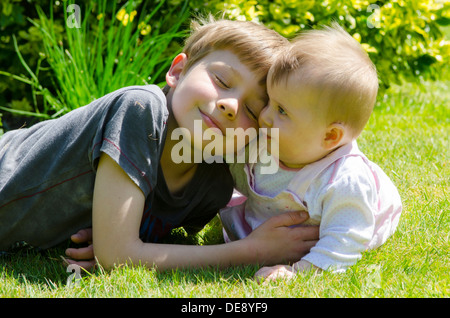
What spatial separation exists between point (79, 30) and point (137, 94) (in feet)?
5.72

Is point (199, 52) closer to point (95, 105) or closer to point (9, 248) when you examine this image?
point (95, 105)

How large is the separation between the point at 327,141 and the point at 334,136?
3cm

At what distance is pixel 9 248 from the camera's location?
2393mm

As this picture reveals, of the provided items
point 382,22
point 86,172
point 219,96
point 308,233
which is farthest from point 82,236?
point 382,22

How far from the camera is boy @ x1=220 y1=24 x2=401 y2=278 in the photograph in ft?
6.91

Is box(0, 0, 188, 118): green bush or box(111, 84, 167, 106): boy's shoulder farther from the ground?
box(111, 84, 167, 106): boy's shoulder

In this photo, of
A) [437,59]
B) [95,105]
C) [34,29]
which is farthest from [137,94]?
[437,59]

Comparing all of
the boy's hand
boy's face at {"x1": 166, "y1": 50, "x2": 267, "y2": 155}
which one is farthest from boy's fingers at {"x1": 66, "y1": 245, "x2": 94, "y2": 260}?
boy's face at {"x1": 166, "y1": 50, "x2": 267, "y2": 155}

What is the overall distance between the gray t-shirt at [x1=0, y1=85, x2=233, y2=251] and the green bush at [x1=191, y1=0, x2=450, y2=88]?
165 cm

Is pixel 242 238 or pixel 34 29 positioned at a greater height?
pixel 34 29

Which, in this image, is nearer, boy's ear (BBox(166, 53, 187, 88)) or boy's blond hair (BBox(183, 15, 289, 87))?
boy's blond hair (BBox(183, 15, 289, 87))

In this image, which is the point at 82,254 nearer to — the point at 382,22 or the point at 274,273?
the point at 274,273

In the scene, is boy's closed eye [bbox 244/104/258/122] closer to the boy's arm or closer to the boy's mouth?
the boy's mouth

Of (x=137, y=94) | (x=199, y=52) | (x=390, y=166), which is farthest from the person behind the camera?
(x=390, y=166)
